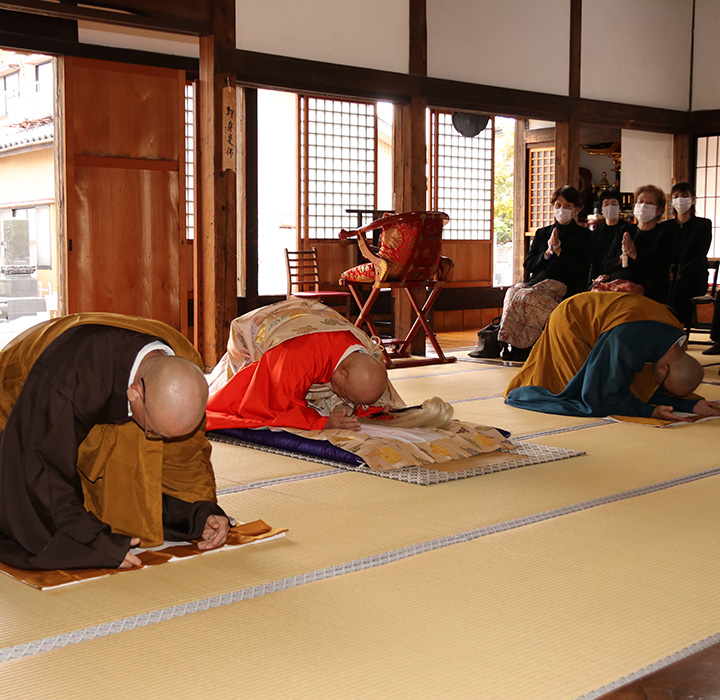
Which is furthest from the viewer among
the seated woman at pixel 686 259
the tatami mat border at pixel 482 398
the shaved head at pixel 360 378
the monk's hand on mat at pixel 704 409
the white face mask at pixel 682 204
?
the white face mask at pixel 682 204

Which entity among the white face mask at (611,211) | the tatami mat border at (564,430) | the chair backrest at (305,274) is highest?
the white face mask at (611,211)

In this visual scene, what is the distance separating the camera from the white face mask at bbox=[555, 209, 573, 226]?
6.48 m

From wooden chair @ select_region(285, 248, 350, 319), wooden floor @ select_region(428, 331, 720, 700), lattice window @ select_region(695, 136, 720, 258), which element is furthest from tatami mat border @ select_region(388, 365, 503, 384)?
lattice window @ select_region(695, 136, 720, 258)

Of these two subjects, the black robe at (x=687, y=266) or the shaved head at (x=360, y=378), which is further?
the black robe at (x=687, y=266)

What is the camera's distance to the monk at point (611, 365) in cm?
411

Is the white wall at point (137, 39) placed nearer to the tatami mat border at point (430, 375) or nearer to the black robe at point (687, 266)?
the tatami mat border at point (430, 375)

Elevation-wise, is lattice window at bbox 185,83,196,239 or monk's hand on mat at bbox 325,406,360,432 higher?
lattice window at bbox 185,83,196,239

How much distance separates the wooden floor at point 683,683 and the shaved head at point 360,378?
185 cm

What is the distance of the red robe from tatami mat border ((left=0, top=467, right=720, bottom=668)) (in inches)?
45.0

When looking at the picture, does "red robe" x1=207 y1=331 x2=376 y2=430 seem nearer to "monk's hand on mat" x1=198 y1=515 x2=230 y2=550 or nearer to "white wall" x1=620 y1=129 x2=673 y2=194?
"monk's hand on mat" x1=198 y1=515 x2=230 y2=550

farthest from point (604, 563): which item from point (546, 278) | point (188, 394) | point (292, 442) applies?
point (546, 278)

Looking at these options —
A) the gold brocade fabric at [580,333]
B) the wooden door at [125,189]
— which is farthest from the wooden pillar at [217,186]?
the gold brocade fabric at [580,333]

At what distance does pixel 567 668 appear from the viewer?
1.64 m

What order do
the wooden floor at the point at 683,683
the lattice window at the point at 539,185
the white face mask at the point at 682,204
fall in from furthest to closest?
1. the lattice window at the point at 539,185
2. the white face mask at the point at 682,204
3. the wooden floor at the point at 683,683
